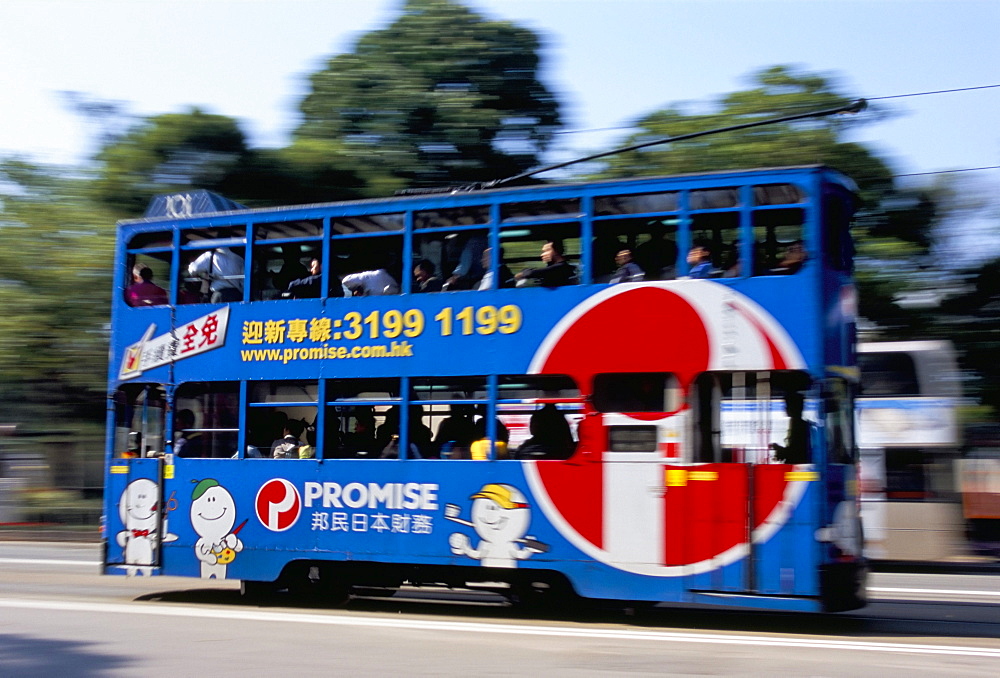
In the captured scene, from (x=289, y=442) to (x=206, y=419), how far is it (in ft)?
3.37

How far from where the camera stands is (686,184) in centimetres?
925

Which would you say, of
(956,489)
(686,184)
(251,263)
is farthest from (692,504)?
(956,489)

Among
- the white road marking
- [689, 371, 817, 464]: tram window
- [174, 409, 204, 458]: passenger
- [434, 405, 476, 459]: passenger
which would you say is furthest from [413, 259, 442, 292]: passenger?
the white road marking

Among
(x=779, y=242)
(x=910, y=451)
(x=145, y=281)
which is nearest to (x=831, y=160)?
(x=910, y=451)

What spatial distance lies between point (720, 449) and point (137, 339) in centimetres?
640

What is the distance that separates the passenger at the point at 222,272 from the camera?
11.0 metres

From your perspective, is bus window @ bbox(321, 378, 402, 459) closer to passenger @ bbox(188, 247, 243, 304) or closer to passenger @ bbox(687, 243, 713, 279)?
passenger @ bbox(188, 247, 243, 304)

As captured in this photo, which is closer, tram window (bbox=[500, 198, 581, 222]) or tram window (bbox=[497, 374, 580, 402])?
tram window (bbox=[497, 374, 580, 402])

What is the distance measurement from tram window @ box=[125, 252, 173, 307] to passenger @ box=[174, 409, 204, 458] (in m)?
1.27

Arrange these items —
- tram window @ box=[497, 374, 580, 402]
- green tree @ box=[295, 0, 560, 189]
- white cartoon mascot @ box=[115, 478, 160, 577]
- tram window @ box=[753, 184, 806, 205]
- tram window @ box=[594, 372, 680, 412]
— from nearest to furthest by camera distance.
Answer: tram window @ box=[753, 184, 806, 205], tram window @ box=[594, 372, 680, 412], tram window @ box=[497, 374, 580, 402], white cartoon mascot @ box=[115, 478, 160, 577], green tree @ box=[295, 0, 560, 189]

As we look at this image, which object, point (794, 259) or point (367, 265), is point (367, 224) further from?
point (794, 259)

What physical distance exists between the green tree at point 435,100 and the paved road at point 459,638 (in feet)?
41.4

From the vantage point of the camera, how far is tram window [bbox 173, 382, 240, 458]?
10.8 meters

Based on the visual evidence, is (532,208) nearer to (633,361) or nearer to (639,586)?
(633,361)
